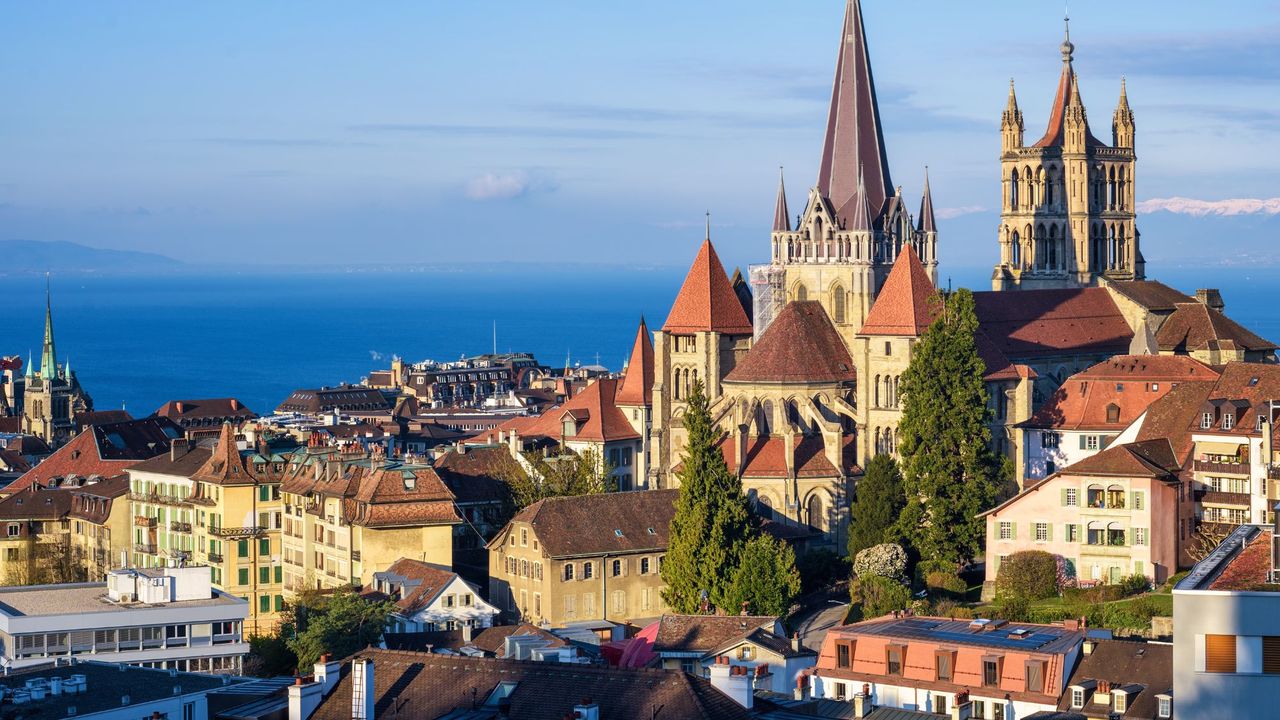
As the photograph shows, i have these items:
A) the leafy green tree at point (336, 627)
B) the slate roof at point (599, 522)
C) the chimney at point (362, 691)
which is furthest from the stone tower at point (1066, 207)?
the chimney at point (362, 691)

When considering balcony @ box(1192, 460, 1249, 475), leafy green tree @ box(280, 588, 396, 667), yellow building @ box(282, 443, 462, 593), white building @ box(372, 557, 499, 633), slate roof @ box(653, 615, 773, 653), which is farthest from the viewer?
yellow building @ box(282, 443, 462, 593)

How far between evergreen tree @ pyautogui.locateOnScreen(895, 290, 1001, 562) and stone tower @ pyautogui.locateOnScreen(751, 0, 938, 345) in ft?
68.3

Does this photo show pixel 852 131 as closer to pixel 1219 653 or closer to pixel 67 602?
pixel 67 602

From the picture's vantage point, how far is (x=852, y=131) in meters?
115

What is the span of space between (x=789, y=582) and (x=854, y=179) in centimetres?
4055

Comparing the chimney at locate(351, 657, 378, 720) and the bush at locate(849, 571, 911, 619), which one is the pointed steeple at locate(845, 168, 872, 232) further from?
the chimney at locate(351, 657, 378, 720)

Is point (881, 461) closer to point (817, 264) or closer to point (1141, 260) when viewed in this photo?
point (817, 264)

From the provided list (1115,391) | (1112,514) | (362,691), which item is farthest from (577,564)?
(362,691)

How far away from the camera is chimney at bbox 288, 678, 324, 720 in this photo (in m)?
46.3

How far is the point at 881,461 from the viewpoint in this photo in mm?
84938

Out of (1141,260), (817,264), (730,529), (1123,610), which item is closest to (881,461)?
(730,529)

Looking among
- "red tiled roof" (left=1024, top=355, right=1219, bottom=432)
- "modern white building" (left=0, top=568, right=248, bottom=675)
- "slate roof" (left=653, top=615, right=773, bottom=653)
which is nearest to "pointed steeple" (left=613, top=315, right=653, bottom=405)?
"red tiled roof" (left=1024, top=355, right=1219, bottom=432)

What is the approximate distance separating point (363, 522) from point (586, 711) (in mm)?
39721

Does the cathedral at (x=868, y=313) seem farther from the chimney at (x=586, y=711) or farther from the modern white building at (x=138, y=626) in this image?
the chimney at (x=586, y=711)
